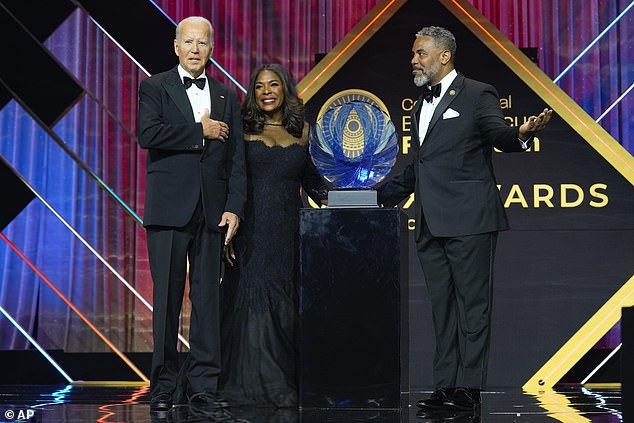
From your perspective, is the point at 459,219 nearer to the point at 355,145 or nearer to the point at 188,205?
the point at 355,145

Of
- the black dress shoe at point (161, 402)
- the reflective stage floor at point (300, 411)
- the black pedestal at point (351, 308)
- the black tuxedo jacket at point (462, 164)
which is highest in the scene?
the black tuxedo jacket at point (462, 164)

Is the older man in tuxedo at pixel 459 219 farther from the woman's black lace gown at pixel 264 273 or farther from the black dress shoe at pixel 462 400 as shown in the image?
the woman's black lace gown at pixel 264 273

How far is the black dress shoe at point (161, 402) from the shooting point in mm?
3342

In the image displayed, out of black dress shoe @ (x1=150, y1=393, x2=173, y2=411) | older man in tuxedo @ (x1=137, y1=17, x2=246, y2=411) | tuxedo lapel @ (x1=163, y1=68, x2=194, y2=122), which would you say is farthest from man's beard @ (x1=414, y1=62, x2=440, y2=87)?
black dress shoe @ (x1=150, y1=393, x2=173, y2=411)

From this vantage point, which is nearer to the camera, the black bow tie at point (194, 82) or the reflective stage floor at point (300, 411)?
the reflective stage floor at point (300, 411)

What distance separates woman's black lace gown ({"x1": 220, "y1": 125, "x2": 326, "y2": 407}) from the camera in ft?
12.3

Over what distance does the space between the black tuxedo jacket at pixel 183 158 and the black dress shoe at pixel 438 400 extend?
0.96m

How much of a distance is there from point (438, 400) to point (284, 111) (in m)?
1.25

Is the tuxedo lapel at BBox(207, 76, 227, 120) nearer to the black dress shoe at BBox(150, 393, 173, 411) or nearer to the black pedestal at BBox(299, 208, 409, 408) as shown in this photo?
the black pedestal at BBox(299, 208, 409, 408)

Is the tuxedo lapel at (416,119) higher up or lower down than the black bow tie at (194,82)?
lower down

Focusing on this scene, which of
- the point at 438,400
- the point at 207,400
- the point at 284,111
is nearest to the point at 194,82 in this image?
the point at 284,111

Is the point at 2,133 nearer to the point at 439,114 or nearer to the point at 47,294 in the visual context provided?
the point at 47,294

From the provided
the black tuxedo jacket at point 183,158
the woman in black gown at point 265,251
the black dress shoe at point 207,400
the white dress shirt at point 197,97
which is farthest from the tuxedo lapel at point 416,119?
the black dress shoe at point 207,400

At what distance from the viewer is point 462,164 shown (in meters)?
3.66
